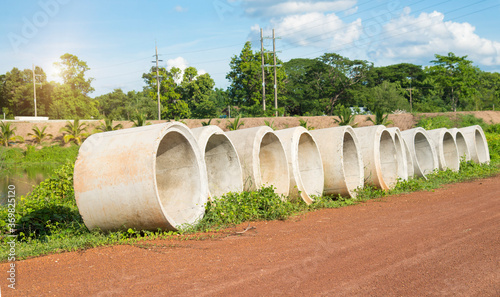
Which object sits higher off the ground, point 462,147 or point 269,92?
→ point 269,92

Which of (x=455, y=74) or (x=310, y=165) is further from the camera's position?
(x=455, y=74)

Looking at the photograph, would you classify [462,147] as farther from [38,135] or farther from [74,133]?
[38,135]

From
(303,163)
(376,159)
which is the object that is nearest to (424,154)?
(376,159)

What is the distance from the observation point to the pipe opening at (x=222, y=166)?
8352 mm

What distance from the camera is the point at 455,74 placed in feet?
142

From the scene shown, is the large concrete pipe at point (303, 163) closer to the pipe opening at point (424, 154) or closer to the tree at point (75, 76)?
the pipe opening at point (424, 154)

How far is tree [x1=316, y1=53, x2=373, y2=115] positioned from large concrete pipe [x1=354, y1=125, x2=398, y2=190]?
113ft

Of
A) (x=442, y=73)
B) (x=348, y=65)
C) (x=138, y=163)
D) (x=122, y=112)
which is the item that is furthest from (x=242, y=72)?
(x=138, y=163)

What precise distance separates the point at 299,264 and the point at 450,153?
14503 mm

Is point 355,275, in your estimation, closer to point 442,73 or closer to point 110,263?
point 110,263

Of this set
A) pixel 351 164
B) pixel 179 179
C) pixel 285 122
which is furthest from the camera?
Answer: pixel 285 122

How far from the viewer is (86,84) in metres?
48.8

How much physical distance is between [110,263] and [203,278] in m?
1.23

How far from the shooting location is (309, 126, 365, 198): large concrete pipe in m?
10.2
